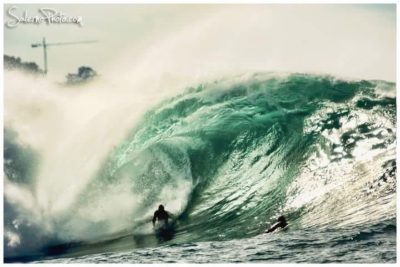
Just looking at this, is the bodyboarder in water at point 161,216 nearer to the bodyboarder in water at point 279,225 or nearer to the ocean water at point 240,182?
the ocean water at point 240,182

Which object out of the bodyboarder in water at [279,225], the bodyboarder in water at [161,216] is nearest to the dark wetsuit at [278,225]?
the bodyboarder in water at [279,225]

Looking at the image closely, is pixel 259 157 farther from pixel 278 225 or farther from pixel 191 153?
pixel 278 225

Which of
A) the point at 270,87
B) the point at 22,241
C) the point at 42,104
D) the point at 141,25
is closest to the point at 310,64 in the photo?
the point at 270,87

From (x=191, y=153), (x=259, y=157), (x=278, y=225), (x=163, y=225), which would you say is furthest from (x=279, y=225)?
(x=191, y=153)

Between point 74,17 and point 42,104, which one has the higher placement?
point 74,17

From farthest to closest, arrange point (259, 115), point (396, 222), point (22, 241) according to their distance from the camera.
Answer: point (259, 115) < point (22, 241) < point (396, 222)

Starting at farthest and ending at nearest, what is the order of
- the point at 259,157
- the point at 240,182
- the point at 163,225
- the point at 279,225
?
the point at 259,157 → the point at 240,182 → the point at 163,225 → the point at 279,225

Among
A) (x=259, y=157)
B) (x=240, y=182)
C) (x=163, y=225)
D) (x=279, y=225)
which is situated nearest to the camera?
(x=279, y=225)

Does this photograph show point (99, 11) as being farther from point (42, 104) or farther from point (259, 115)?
point (259, 115)
